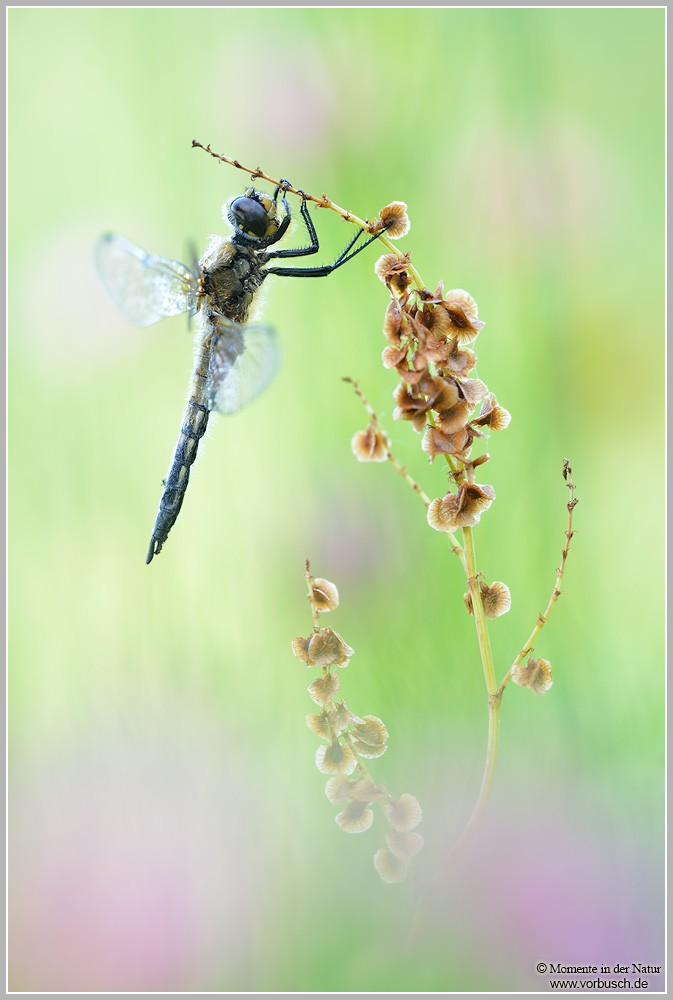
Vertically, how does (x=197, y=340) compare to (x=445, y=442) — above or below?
above

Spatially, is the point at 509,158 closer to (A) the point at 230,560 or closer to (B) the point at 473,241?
(B) the point at 473,241

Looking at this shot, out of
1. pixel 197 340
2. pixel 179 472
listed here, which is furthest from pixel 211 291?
pixel 179 472

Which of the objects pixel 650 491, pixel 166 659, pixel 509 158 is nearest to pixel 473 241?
pixel 509 158

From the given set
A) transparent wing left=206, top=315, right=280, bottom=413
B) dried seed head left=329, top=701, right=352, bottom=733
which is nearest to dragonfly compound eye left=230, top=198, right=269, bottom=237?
transparent wing left=206, top=315, right=280, bottom=413

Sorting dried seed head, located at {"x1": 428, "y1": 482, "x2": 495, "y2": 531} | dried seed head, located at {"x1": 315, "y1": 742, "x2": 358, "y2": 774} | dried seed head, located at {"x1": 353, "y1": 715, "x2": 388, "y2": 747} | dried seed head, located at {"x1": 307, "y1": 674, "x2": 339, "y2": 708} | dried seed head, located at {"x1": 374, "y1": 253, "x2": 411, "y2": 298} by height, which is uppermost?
dried seed head, located at {"x1": 374, "y1": 253, "x2": 411, "y2": 298}

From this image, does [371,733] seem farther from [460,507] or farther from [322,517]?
[322,517]

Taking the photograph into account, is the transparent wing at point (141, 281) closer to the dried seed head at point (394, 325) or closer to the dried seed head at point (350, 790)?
the dried seed head at point (394, 325)

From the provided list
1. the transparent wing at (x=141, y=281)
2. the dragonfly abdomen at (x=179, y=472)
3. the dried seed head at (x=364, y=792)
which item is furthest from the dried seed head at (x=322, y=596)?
the transparent wing at (x=141, y=281)

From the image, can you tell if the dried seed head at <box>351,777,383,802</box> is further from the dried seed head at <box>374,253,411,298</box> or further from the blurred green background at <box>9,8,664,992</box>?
the dried seed head at <box>374,253,411,298</box>
